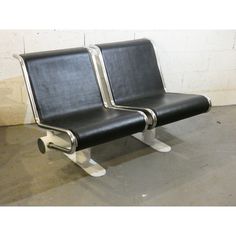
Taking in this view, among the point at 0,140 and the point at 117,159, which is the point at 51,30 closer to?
the point at 0,140

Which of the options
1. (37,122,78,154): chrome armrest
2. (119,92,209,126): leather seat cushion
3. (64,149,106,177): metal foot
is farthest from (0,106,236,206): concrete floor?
(119,92,209,126): leather seat cushion

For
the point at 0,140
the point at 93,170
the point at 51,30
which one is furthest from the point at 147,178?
the point at 51,30

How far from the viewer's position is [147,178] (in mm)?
2018

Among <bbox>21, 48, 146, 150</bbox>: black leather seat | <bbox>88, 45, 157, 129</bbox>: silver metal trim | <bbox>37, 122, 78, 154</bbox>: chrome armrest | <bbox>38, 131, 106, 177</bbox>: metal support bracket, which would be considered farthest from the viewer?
<bbox>88, 45, 157, 129</bbox>: silver metal trim

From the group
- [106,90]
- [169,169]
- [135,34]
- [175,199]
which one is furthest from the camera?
[135,34]

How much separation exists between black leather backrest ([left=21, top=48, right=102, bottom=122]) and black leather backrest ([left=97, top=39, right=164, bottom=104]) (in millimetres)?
163

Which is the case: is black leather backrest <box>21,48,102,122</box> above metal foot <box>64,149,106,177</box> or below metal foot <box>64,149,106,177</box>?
above

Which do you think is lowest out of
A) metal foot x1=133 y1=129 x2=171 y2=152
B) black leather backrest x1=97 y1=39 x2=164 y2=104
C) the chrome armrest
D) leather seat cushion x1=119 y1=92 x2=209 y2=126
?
metal foot x1=133 y1=129 x2=171 y2=152

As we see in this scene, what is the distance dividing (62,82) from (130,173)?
79cm

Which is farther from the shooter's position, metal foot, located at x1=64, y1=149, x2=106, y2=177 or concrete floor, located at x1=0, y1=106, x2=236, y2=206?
metal foot, located at x1=64, y1=149, x2=106, y2=177

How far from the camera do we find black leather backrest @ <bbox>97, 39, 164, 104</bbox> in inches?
92.7

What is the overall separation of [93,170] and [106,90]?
640mm

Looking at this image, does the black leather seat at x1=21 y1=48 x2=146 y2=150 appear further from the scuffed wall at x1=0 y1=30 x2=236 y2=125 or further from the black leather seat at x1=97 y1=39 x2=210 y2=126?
the scuffed wall at x1=0 y1=30 x2=236 y2=125

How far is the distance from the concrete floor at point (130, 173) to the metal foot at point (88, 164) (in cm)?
4
